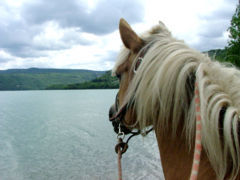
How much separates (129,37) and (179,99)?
0.83 meters

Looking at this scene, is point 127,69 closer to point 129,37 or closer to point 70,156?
point 129,37

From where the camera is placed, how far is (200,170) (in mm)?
1692

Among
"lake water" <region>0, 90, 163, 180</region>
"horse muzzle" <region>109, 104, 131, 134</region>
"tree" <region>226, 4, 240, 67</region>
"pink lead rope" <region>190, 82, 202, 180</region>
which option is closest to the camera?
"pink lead rope" <region>190, 82, 202, 180</region>

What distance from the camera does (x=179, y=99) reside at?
1855 mm

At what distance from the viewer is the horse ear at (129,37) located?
2209mm

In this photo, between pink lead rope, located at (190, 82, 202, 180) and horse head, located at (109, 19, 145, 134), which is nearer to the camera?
pink lead rope, located at (190, 82, 202, 180)

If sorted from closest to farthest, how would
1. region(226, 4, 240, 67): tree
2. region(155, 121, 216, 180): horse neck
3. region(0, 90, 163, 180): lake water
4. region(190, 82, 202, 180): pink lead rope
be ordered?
region(190, 82, 202, 180): pink lead rope < region(155, 121, 216, 180): horse neck < region(0, 90, 163, 180): lake water < region(226, 4, 240, 67): tree

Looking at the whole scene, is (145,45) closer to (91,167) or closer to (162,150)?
(162,150)

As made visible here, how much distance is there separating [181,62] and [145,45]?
1.71ft

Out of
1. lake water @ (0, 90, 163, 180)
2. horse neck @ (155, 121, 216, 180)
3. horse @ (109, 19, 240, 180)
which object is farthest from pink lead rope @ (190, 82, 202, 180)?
lake water @ (0, 90, 163, 180)

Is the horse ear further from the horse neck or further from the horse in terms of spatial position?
the horse neck

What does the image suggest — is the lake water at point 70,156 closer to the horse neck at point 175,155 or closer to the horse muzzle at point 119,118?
the horse muzzle at point 119,118

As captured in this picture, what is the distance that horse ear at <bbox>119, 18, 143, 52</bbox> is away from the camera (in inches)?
87.0

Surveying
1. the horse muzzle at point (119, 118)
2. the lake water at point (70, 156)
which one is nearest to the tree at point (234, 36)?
the lake water at point (70, 156)
